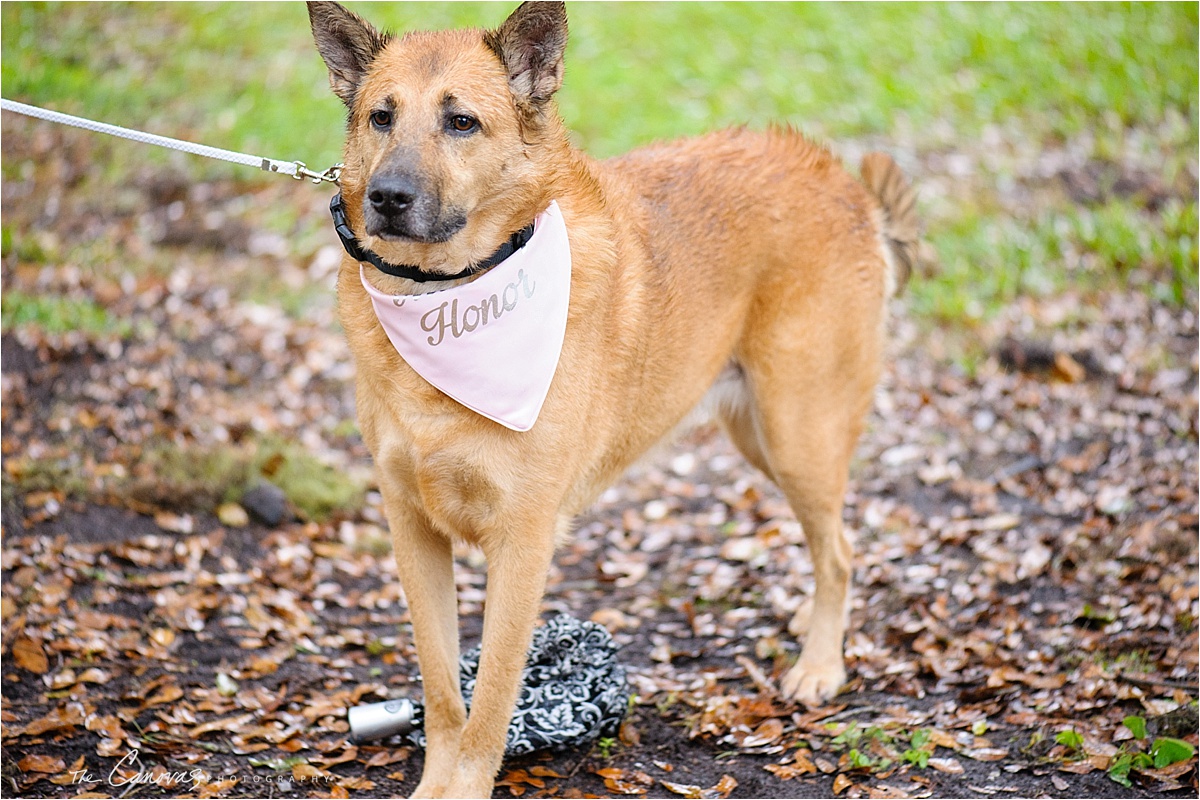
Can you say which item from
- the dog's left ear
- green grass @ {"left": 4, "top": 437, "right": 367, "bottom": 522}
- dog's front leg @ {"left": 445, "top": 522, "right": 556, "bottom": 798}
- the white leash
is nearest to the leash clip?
the white leash

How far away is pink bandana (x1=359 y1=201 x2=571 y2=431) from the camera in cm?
328

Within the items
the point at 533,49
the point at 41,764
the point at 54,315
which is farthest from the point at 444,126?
the point at 54,315

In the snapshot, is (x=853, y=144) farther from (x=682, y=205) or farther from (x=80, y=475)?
(x=80, y=475)

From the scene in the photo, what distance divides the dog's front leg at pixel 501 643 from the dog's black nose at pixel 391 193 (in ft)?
3.61

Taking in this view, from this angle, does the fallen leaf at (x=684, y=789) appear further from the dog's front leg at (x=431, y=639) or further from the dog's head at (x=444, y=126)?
the dog's head at (x=444, y=126)

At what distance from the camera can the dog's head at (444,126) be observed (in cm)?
307

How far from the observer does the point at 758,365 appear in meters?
4.35

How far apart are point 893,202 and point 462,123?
2.42 m

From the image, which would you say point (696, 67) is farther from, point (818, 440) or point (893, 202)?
point (818, 440)

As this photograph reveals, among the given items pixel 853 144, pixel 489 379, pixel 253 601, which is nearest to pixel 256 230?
pixel 253 601

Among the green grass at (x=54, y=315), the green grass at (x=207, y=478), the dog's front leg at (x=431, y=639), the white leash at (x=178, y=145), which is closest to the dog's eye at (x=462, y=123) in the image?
the white leash at (x=178, y=145)

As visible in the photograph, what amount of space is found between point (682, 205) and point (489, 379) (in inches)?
51.8

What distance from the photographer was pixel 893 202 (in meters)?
4.82

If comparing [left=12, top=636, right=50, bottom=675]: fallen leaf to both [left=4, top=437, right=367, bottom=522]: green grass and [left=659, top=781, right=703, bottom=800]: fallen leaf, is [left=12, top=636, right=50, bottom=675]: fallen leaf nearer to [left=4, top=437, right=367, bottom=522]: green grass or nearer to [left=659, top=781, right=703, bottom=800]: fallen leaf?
[left=4, top=437, right=367, bottom=522]: green grass
